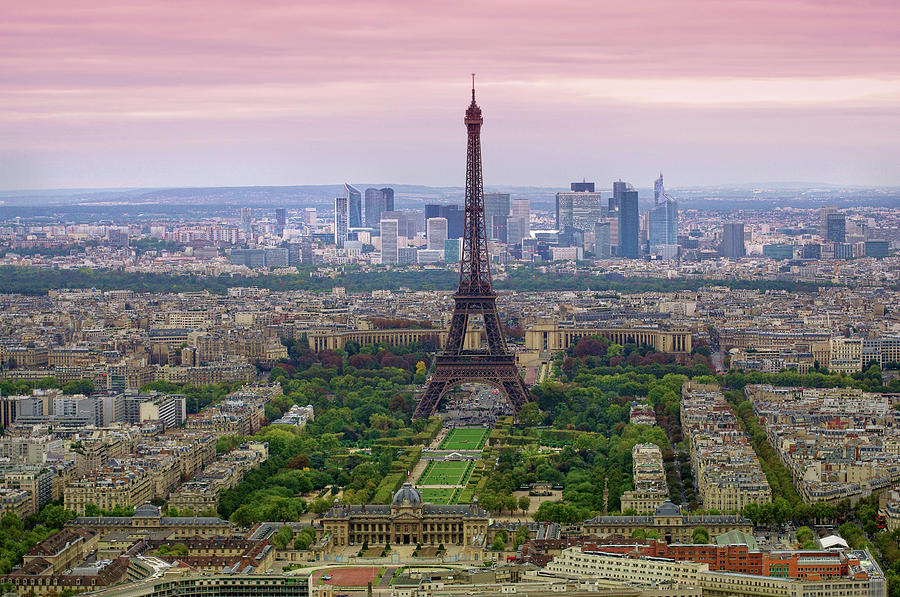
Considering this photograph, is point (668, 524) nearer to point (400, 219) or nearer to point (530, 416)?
point (530, 416)

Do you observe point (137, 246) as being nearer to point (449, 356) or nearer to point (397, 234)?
point (397, 234)

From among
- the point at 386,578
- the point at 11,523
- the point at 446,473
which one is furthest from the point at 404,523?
the point at 11,523

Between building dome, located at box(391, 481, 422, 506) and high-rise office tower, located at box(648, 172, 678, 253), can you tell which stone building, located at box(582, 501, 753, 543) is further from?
high-rise office tower, located at box(648, 172, 678, 253)

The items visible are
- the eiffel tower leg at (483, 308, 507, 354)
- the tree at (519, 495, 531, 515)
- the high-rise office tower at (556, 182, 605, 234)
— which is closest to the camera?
the tree at (519, 495, 531, 515)

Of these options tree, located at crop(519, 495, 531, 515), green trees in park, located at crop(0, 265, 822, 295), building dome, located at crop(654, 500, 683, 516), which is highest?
building dome, located at crop(654, 500, 683, 516)

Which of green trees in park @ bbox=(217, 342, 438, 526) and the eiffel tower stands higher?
the eiffel tower

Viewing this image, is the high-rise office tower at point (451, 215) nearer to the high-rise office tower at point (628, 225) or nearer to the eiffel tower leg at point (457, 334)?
the high-rise office tower at point (628, 225)

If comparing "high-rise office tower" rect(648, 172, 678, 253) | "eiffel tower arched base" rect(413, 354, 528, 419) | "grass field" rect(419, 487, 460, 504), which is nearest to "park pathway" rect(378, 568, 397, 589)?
"grass field" rect(419, 487, 460, 504)

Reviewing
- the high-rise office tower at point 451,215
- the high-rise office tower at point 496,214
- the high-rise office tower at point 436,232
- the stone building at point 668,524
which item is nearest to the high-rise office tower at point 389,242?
the high-rise office tower at point 436,232
